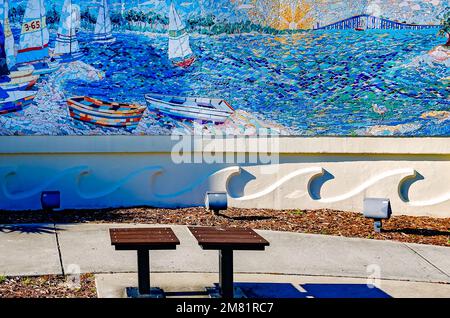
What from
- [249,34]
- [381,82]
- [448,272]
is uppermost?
[249,34]

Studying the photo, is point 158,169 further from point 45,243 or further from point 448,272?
point 448,272

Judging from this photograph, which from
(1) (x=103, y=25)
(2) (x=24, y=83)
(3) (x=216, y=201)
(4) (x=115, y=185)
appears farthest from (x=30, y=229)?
(1) (x=103, y=25)

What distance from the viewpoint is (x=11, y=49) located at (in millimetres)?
11992

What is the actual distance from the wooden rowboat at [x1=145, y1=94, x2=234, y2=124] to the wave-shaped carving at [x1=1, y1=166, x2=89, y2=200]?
149 centimetres

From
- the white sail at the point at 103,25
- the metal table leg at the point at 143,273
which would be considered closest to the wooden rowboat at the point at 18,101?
the white sail at the point at 103,25

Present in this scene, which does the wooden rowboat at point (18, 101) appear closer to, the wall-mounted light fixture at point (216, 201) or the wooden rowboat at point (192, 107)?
the wooden rowboat at point (192, 107)

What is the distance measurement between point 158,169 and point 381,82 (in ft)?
12.2

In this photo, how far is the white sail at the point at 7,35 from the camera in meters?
12.0

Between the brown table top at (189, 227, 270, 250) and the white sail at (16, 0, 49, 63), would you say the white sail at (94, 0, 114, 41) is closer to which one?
the white sail at (16, 0, 49, 63)

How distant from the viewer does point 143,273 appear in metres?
7.24

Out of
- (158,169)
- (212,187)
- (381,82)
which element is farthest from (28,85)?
(381,82)

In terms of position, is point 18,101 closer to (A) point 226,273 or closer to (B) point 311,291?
(A) point 226,273

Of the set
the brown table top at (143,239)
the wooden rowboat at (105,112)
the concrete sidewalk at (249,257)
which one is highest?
the wooden rowboat at (105,112)

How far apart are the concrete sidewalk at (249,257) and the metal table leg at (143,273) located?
0.98 meters
